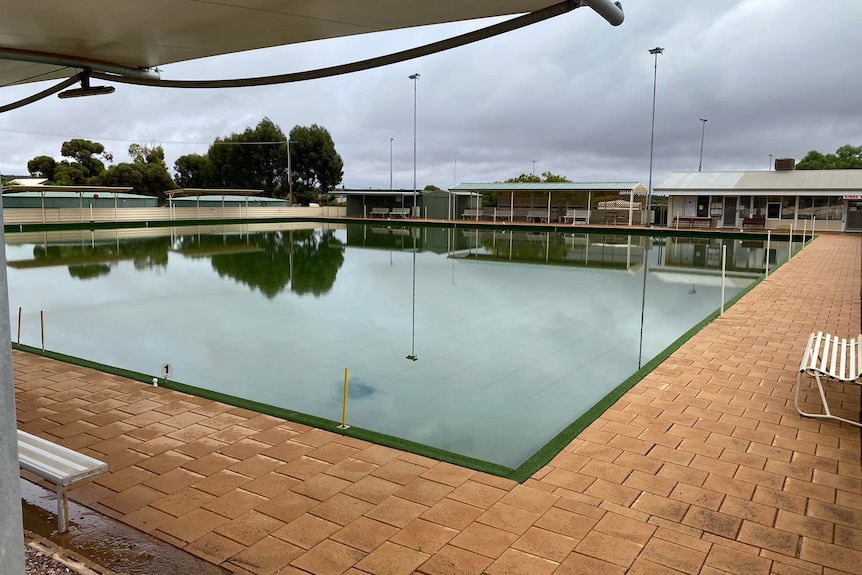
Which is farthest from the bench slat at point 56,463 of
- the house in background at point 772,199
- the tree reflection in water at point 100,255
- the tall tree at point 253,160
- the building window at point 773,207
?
the tall tree at point 253,160

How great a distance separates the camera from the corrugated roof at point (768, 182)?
1253 inches

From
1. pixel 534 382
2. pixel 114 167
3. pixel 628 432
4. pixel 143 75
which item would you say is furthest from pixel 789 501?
pixel 114 167

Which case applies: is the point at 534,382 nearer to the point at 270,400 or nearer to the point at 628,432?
the point at 628,432

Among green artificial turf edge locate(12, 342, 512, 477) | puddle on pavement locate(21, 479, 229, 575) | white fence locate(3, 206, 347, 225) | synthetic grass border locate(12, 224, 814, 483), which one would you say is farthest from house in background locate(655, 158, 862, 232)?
puddle on pavement locate(21, 479, 229, 575)

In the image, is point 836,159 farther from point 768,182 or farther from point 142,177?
point 142,177

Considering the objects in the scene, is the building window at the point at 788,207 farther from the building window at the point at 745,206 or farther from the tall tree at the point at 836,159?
the tall tree at the point at 836,159

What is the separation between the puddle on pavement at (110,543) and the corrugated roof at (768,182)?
35145 mm

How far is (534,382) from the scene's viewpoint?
6445 millimetres

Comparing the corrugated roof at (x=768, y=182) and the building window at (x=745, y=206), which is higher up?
the corrugated roof at (x=768, y=182)

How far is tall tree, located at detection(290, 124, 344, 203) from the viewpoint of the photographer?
57906mm

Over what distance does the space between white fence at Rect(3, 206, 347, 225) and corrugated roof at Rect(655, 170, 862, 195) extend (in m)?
25.6

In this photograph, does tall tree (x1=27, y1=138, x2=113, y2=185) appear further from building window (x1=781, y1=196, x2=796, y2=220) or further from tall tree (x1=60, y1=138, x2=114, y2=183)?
building window (x1=781, y1=196, x2=796, y2=220)

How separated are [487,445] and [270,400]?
218cm

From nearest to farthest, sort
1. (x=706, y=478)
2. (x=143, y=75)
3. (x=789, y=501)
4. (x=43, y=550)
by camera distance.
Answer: (x=43, y=550), (x=789, y=501), (x=706, y=478), (x=143, y=75)
